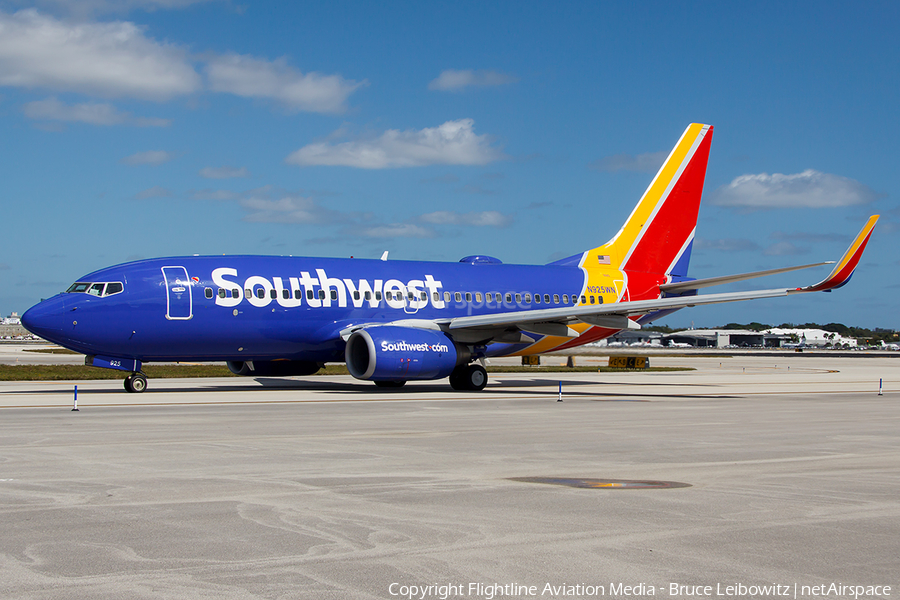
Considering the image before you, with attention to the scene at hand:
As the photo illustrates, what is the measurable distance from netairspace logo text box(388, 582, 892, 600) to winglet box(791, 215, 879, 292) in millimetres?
22908

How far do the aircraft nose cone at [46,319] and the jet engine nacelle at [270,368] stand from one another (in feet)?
22.3

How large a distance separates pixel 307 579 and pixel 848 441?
12.8 meters

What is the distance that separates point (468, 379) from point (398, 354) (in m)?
4.09

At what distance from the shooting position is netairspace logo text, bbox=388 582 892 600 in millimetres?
6218

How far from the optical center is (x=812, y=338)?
19750 centimetres

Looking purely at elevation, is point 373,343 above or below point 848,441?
above

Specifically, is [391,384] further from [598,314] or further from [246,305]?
[598,314]

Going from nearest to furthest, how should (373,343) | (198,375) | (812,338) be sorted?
(373,343) < (198,375) < (812,338)

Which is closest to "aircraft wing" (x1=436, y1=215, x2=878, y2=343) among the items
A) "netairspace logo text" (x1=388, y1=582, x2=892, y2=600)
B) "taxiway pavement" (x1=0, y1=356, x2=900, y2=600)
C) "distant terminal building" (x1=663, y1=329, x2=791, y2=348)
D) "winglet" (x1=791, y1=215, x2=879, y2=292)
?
"winglet" (x1=791, y1=215, x2=879, y2=292)

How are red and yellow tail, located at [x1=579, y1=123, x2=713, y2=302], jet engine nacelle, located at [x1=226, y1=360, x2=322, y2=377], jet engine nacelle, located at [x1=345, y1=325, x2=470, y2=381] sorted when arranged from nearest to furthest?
jet engine nacelle, located at [x1=345, y1=325, x2=470, y2=381]
jet engine nacelle, located at [x1=226, y1=360, x2=322, y2=377]
red and yellow tail, located at [x1=579, y1=123, x2=713, y2=302]

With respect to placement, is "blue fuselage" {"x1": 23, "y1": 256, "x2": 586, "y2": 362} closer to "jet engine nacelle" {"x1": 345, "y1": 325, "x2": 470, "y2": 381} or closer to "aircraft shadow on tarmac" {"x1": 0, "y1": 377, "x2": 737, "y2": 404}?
"aircraft shadow on tarmac" {"x1": 0, "y1": 377, "x2": 737, "y2": 404}

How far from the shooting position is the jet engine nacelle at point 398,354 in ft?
89.6

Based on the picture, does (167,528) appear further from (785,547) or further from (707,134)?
(707,134)

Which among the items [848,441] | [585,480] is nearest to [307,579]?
[585,480]
